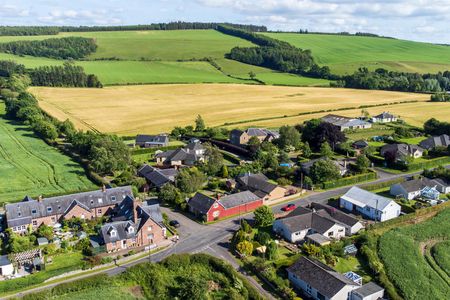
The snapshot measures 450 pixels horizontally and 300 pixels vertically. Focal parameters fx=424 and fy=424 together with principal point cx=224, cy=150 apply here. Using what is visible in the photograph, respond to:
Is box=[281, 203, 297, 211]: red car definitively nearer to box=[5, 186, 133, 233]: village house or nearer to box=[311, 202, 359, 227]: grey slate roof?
box=[311, 202, 359, 227]: grey slate roof

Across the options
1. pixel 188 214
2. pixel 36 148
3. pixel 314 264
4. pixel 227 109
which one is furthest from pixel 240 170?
pixel 227 109

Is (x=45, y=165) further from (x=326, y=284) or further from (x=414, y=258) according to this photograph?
(x=414, y=258)

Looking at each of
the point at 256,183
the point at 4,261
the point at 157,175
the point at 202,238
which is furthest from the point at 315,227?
the point at 4,261

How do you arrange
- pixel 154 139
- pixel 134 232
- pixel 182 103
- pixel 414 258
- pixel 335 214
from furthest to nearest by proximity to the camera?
pixel 182 103 → pixel 154 139 → pixel 335 214 → pixel 134 232 → pixel 414 258

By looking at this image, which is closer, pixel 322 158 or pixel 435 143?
pixel 322 158

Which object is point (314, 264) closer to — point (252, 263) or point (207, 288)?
point (252, 263)

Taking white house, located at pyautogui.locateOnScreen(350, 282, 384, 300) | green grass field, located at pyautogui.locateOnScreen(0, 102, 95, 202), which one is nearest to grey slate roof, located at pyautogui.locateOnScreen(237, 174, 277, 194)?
green grass field, located at pyautogui.locateOnScreen(0, 102, 95, 202)
